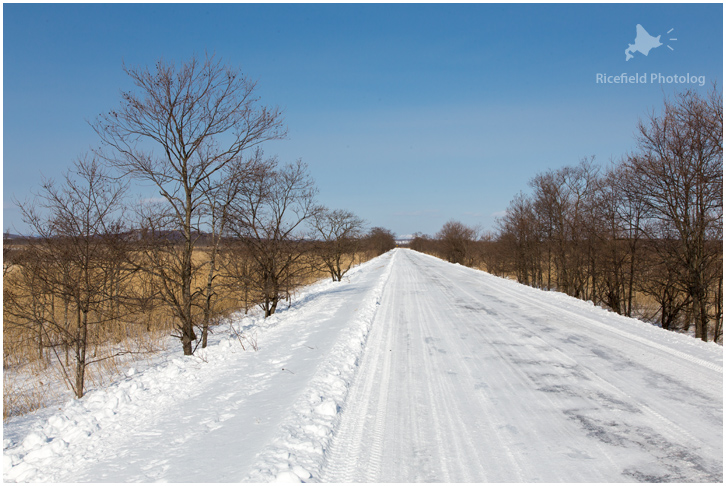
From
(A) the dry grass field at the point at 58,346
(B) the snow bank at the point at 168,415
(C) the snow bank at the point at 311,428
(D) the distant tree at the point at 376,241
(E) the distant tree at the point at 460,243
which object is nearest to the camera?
(C) the snow bank at the point at 311,428

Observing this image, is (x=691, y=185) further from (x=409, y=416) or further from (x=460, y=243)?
(x=460, y=243)

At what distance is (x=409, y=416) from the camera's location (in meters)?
4.59

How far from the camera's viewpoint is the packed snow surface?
354 centimetres

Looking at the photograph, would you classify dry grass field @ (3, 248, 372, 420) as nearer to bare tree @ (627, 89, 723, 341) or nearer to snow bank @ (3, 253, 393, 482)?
snow bank @ (3, 253, 393, 482)

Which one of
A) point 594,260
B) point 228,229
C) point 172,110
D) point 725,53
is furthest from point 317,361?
point 594,260

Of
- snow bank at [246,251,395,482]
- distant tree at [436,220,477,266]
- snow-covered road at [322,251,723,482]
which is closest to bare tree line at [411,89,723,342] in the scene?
snow-covered road at [322,251,723,482]

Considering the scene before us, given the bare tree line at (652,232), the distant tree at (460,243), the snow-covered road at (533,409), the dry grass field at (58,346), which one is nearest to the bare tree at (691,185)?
the bare tree line at (652,232)

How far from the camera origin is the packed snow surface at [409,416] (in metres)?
3.54

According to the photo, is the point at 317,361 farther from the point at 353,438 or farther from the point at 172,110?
the point at 172,110

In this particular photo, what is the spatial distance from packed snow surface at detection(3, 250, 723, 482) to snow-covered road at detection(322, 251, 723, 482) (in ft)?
0.07

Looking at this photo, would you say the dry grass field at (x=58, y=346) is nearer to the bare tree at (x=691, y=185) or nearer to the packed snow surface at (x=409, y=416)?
the packed snow surface at (x=409, y=416)

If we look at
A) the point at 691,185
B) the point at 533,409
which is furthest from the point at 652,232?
the point at 533,409

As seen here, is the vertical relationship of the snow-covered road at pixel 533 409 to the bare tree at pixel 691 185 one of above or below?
below

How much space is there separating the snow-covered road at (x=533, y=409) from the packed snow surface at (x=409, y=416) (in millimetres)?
21
